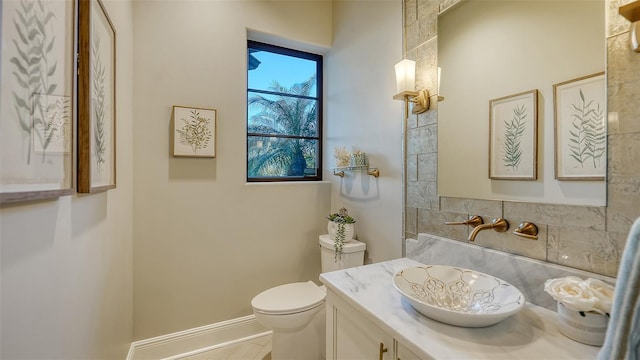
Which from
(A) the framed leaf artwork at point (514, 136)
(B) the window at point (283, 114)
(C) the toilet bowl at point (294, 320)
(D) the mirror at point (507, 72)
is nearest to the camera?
(D) the mirror at point (507, 72)

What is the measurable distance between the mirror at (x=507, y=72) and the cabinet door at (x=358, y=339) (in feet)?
2.45

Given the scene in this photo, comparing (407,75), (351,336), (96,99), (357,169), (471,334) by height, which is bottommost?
(351,336)

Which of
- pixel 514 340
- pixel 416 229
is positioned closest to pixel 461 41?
pixel 416 229

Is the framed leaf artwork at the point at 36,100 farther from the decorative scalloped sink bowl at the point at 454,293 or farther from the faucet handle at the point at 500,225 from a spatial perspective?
the faucet handle at the point at 500,225

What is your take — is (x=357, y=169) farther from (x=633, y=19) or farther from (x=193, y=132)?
(x=633, y=19)

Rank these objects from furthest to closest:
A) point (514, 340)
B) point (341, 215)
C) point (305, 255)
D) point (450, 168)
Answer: point (305, 255) → point (341, 215) → point (450, 168) → point (514, 340)

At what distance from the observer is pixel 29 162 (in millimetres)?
555

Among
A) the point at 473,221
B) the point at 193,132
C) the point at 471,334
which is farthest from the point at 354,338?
the point at 193,132

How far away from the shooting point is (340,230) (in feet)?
6.09

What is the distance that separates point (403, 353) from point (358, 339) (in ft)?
0.72

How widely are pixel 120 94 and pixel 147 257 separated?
3.37 ft

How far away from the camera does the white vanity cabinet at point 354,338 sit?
806mm

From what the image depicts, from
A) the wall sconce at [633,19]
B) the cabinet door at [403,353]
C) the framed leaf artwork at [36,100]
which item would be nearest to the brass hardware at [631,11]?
the wall sconce at [633,19]

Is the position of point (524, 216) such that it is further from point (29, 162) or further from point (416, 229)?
point (29, 162)
